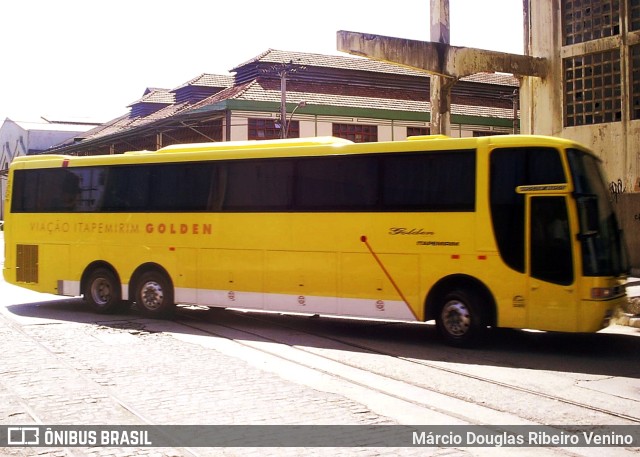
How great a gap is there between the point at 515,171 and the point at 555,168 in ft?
1.79

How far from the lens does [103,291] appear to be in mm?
14203

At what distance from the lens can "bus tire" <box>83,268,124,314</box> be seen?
45.9 feet

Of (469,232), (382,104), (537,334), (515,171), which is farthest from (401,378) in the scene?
(382,104)

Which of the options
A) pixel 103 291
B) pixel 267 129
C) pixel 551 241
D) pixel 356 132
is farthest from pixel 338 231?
pixel 356 132

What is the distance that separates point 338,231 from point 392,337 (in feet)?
6.36

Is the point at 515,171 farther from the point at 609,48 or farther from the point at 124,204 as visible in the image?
the point at 609,48

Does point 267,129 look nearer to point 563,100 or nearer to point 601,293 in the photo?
point 563,100

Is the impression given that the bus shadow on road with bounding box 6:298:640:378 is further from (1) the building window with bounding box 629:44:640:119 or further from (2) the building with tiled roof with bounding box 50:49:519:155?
(2) the building with tiled roof with bounding box 50:49:519:155

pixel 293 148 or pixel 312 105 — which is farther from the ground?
pixel 312 105

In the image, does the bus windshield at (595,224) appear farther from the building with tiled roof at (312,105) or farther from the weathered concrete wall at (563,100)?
the building with tiled roof at (312,105)

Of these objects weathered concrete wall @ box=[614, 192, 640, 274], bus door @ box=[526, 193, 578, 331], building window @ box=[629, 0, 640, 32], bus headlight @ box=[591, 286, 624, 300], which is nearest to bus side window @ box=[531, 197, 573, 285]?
bus door @ box=[526, 193, 578, 331]

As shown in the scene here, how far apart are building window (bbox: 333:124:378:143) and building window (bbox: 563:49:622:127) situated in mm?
26345

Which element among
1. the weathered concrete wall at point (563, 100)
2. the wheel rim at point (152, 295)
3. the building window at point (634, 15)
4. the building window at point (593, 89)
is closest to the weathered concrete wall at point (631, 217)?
the weathered concrete wall at point (563, 100)

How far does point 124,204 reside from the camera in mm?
13891
